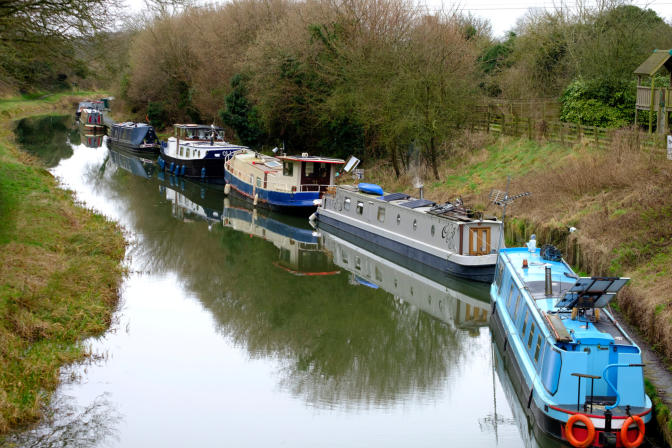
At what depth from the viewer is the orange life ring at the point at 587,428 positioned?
30.1 ft

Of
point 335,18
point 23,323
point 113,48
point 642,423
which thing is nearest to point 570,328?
point 642,423

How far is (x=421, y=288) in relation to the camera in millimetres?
19203

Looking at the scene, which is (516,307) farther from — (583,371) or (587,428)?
(587,428)

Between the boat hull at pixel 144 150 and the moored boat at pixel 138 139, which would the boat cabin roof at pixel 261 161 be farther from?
the moored boat at pixel 138 139

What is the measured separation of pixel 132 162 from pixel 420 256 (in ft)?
98.4

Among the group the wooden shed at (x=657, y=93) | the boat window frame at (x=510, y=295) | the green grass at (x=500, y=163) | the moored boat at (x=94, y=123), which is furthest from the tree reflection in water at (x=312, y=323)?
the moored boat at (x=94, y=123)

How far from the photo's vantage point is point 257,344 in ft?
49.5

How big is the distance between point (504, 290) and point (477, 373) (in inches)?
72.1

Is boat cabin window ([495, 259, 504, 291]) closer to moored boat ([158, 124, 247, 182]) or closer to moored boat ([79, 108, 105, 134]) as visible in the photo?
moored boat ([158, 124, 247, 182])

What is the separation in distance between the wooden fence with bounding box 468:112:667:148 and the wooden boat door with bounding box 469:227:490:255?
205 inches

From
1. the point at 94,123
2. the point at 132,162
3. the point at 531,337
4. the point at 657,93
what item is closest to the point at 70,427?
the point at 531,337

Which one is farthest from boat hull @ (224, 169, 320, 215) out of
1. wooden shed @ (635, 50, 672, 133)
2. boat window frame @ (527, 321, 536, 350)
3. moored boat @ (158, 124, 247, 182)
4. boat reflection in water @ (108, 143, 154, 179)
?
boat window frame @ (527, 321, 536, 350)

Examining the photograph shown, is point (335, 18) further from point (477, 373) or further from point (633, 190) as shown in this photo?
point (477, 373)

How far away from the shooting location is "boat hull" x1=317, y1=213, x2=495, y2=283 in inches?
742
